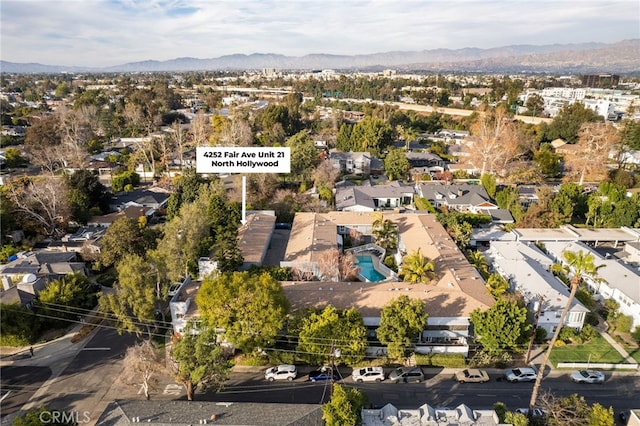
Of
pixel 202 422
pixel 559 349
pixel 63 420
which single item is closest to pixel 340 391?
pixel 202 422

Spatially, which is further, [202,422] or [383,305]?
[383,305]

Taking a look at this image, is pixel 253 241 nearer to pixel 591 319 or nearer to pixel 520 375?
pixel 520 375

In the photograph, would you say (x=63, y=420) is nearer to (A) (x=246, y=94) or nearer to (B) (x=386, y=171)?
(B) (x=386, y=171)

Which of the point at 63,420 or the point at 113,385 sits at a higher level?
the point at 63,420

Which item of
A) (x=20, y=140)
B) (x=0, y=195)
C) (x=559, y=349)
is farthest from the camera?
(x=20, y=140)

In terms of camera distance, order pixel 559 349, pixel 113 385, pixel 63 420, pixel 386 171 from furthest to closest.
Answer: pixel 386 171, pixel 559 349, pixel 113 385, pixel 63 420

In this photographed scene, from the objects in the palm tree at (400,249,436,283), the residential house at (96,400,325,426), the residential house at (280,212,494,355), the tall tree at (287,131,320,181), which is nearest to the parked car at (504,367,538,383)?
the residential house at (280,212,494,355)
